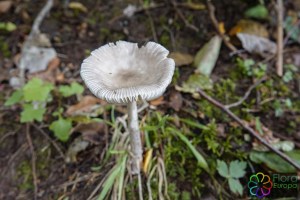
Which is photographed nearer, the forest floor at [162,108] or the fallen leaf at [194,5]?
the forest floor at [162,108]

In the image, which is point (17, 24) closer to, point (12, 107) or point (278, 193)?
point (12, 107)

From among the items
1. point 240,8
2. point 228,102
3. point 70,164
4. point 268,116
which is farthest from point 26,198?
point 240,8

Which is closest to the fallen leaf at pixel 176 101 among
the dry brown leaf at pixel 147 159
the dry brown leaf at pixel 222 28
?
the dry brown leaf at pixel 147 159

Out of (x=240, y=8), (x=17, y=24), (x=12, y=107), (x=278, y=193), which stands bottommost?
(x=278, y=193)

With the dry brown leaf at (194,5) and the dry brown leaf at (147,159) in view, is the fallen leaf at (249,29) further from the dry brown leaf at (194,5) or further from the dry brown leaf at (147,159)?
Answer: the dry brown leaf at (147,159)

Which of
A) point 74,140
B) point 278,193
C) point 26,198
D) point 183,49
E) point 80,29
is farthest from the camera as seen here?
point 80,29

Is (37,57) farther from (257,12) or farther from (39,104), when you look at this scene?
(257,12)

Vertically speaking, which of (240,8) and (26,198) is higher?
(240,8)
